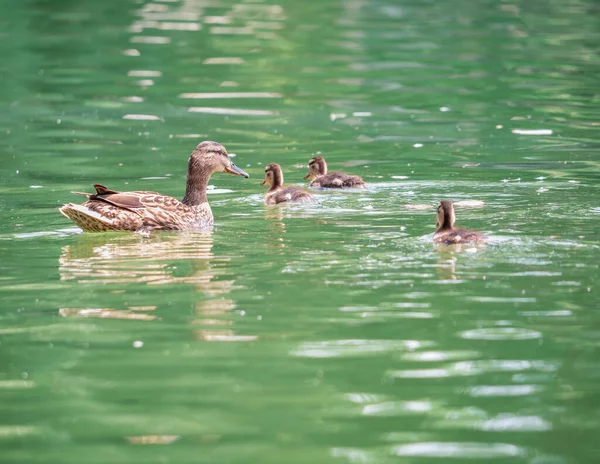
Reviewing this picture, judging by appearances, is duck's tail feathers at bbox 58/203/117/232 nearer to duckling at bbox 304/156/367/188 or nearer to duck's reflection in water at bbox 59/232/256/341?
duck's reflection in water at bbox 59/232/256/341

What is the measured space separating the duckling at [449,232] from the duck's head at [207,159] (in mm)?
3054

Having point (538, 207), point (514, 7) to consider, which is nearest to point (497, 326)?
point (538, 207)

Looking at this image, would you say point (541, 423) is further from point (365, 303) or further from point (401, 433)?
point (365, 303)

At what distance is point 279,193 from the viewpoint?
13508 mm

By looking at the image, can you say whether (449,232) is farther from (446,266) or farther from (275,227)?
(275,227)

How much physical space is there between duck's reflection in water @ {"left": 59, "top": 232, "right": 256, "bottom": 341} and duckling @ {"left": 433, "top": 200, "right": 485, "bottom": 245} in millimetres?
1682

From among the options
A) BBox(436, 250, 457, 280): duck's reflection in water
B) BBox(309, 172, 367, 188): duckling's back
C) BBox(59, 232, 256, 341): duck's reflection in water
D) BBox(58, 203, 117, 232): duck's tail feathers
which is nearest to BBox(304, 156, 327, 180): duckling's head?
BBox(309, 172, 367, 188): duckling's back

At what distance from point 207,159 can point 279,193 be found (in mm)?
890

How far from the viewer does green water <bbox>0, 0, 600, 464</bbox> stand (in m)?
6.66

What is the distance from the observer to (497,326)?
822 centimetres

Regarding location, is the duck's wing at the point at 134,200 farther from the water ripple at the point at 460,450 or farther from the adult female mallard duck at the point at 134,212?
the water ripple at the point at 460,450

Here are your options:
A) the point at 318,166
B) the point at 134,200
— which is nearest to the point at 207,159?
the point at 134,200

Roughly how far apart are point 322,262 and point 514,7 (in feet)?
92.4

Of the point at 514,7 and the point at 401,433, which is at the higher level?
the point at 514,7
